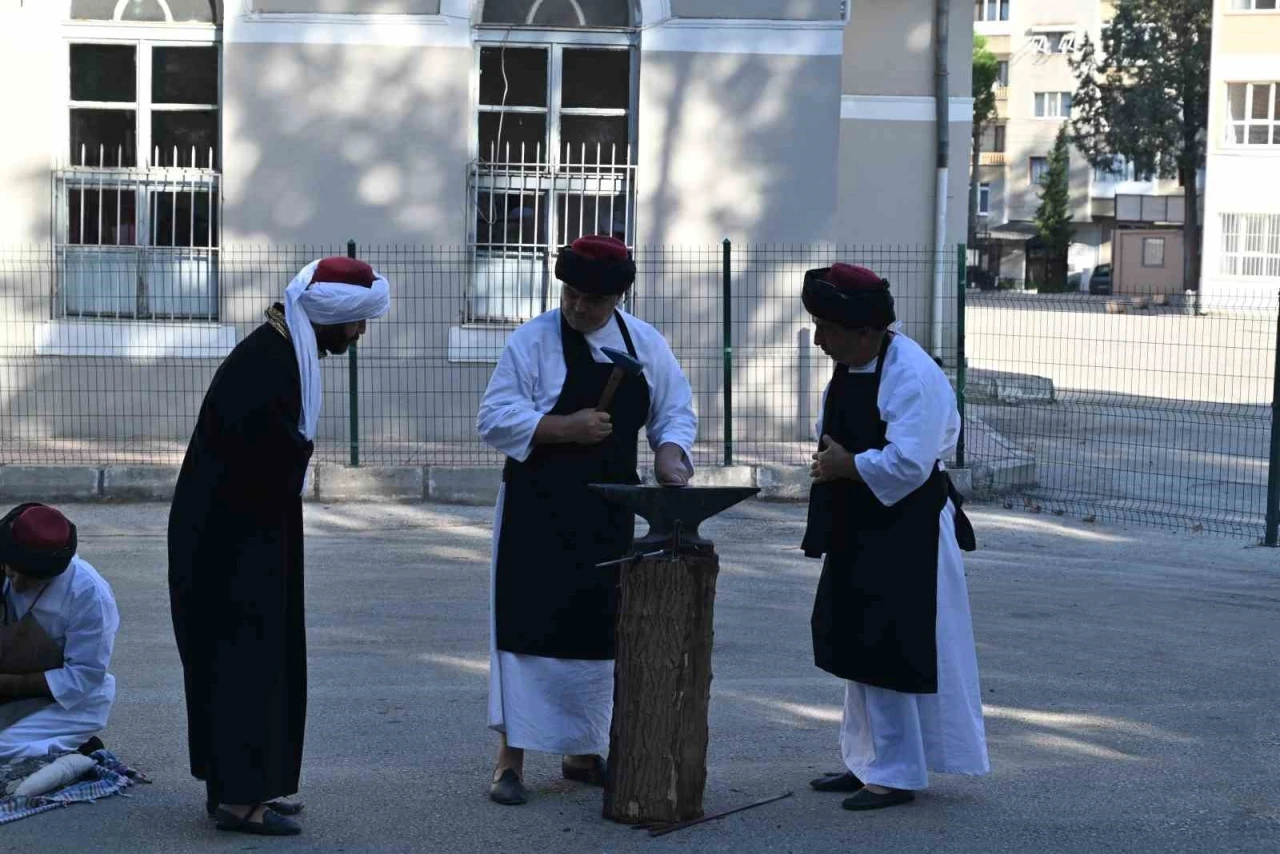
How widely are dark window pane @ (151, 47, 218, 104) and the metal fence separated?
1.25m

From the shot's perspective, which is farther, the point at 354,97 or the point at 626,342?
the point at 354,97

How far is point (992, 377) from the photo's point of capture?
20.4m

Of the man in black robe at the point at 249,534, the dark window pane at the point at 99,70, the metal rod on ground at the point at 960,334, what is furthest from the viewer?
the dark window pane at the point at 99,70

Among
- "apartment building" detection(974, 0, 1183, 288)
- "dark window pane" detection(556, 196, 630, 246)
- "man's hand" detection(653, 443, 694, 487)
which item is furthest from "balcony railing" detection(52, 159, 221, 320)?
"apartment building" detection(974, 0, 1183, 288)

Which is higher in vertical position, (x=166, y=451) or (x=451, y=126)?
(x=451, y=126)

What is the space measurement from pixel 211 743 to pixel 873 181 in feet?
52.4

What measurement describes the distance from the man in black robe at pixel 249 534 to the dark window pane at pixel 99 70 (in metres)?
9.60

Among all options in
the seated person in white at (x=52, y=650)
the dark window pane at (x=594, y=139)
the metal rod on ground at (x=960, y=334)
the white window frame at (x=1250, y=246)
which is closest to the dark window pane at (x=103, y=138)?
the dark window pane at (x=594, y=139)

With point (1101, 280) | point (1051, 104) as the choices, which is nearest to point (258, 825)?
point (1101, 280)

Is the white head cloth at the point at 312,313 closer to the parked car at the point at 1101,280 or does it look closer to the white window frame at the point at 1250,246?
the white window frame at the point at 1250,246

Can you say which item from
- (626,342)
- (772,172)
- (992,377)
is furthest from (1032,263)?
(626,342)

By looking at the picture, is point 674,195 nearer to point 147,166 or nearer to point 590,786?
point 147,166

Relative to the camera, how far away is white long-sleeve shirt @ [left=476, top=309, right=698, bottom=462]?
555 cm

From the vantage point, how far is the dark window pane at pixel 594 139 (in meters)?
14.3
